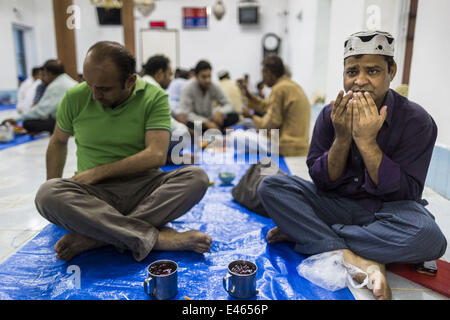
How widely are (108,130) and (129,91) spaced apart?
0.21m

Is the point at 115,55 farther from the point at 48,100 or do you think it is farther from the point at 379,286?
the point at 48,100

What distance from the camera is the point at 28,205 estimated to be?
2.18m

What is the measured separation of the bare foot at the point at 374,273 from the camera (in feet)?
3.97

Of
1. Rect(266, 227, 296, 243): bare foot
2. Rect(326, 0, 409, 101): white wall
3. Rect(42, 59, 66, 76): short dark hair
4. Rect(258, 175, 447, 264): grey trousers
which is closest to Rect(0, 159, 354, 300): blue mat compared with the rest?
Rect(266, 227, 296, 243): bare foot

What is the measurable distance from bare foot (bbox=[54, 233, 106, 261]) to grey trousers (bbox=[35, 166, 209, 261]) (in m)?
0.05

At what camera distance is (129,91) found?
169 cm

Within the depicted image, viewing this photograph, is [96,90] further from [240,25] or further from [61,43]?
[240,25]

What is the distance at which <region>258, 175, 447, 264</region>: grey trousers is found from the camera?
1.30 m

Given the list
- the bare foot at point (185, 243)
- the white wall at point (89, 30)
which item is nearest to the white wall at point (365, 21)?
the bare foot at point (185, 243)

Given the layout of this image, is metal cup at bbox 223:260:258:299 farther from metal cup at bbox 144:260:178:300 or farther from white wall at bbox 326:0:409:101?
white wall at bbox 326:0:409:101

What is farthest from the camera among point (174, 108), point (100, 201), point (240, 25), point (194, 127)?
point (240, 25)

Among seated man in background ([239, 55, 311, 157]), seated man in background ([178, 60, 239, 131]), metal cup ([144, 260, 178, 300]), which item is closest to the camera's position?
metal cup ([144, 260, 178, 300])
